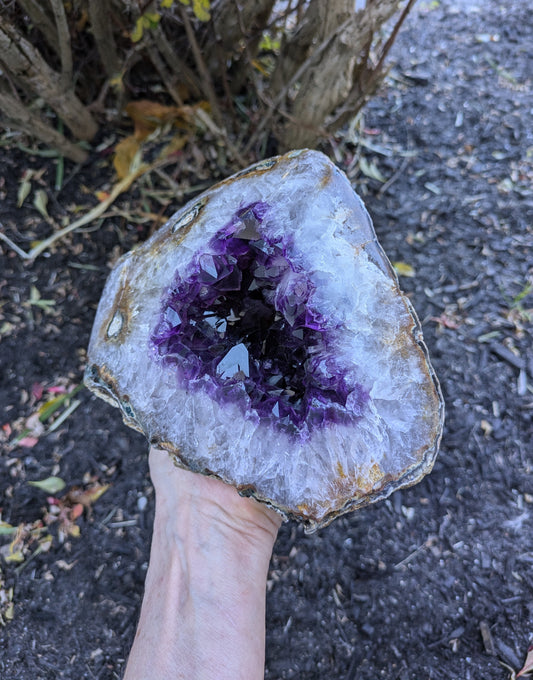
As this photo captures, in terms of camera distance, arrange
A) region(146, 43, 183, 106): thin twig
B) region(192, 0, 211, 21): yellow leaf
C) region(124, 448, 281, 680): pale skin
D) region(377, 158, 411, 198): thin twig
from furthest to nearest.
Answer: region(377, 158, 411, 198): thin twig, region(146, 43, 183, 106): thin twig, region(192, 0, 211, 21): yellow leaf, region(124, 448, 281, 680): pale skin

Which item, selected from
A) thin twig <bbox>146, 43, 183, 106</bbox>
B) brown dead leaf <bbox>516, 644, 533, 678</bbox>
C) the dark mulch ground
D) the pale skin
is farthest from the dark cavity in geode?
brown dead leaf <bbox>516, 644, 533, 678</bbox>

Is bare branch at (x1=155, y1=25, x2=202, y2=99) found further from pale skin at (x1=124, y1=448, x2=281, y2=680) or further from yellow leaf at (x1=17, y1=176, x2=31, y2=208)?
pale skin at (x1=124, y1=448, x2=281, y2=680)

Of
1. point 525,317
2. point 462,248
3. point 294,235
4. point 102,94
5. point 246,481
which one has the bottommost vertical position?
point 525,317

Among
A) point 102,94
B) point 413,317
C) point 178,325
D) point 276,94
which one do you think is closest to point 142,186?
point 102,94

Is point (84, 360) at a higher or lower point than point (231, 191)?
lower

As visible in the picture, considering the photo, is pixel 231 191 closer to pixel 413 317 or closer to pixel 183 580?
pixel 413 317

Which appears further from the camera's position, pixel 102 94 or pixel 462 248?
pixel 462 248

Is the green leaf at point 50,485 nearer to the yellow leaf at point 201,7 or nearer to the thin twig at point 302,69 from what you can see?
the thin twig at point 302,69

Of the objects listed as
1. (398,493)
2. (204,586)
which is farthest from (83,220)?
(398,493)
